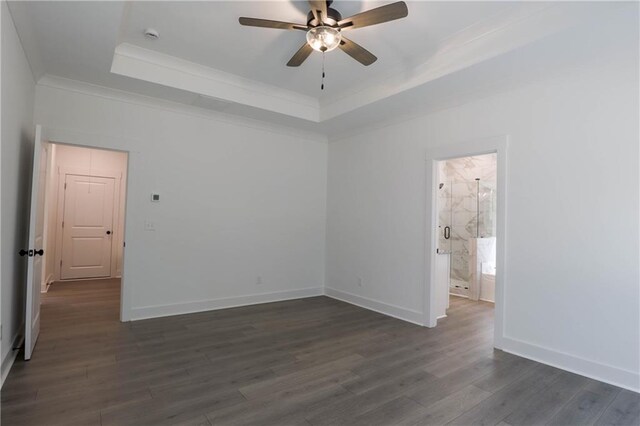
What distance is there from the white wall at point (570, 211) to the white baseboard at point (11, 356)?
13.3 feet

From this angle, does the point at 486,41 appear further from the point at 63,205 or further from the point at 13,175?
the point at 63,205

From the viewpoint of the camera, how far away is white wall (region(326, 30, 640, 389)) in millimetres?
2779

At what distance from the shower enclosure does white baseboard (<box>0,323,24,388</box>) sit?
573 cm

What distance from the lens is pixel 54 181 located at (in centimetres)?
646

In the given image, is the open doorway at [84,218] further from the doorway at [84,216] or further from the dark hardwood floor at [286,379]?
the dark hardwood floor at [286,379]

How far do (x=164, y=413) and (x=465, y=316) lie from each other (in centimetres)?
393

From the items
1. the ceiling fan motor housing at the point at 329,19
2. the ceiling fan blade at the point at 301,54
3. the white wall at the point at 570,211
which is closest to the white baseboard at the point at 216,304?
the white wall at the point at 570,211

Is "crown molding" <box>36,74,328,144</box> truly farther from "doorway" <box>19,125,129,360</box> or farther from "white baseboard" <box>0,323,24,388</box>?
"white baseboard" <box>0,323,24,388</box>

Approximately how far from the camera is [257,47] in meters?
3.45

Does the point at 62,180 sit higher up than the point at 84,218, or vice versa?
the point at 62,180

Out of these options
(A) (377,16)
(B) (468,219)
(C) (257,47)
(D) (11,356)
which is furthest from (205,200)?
(B) (468,219)

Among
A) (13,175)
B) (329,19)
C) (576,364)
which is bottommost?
(576,364)


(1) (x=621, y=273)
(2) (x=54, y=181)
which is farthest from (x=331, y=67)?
(2) (x=54, y=181)

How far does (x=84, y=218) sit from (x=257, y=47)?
566 centimetres
